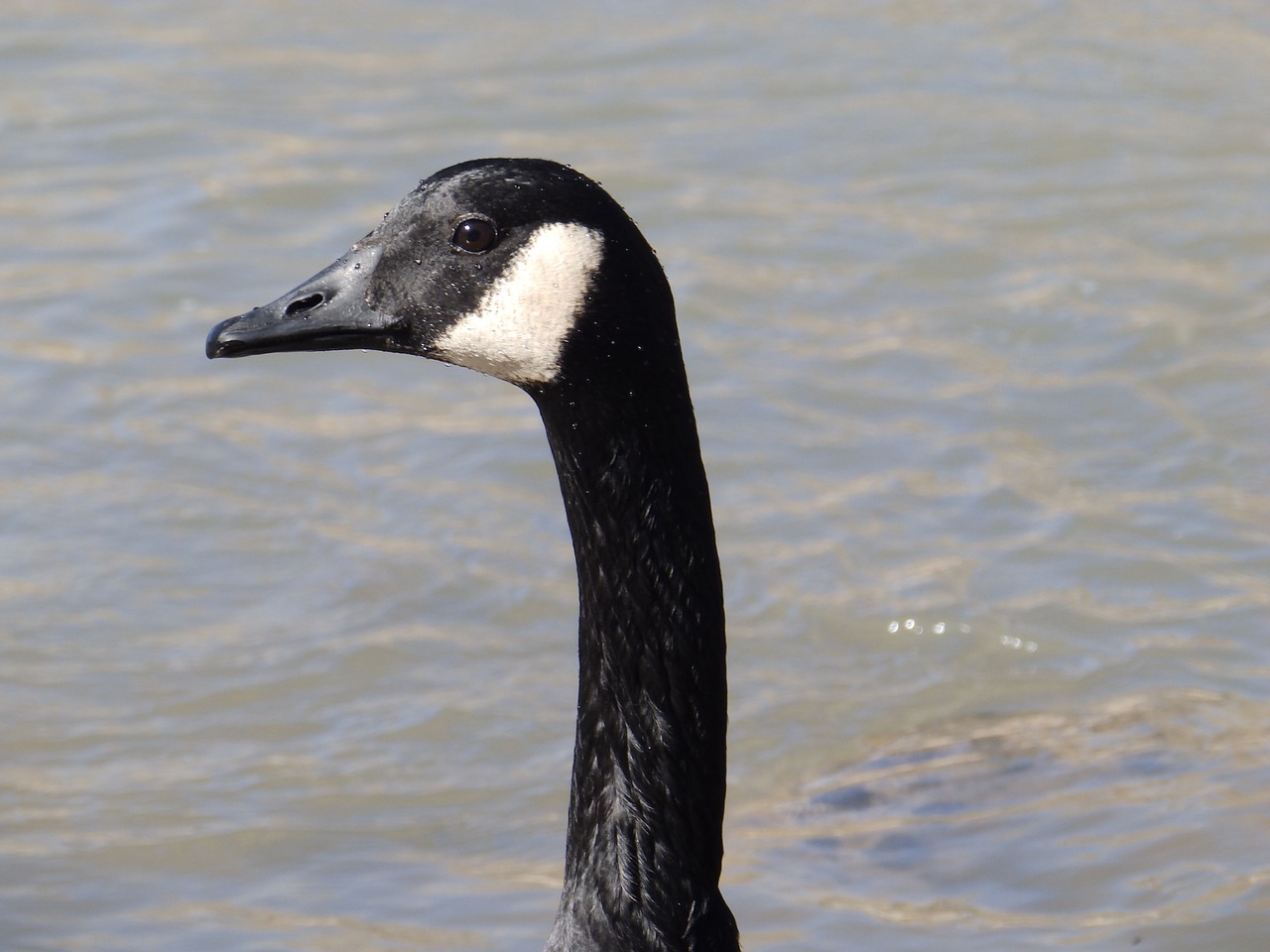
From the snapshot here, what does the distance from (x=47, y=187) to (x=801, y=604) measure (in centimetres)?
564

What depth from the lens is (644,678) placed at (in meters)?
3.84

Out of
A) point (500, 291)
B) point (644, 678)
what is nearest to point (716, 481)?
point (644, 678)

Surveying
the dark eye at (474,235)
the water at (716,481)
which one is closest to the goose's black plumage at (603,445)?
the dark eye at (474,235)

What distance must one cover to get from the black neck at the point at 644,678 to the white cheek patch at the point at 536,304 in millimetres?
92

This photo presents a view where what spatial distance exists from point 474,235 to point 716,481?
14.9 feet

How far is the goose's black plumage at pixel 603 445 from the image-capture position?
3.58 metres

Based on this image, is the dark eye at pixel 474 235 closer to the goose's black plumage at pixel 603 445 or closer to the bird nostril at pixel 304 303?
the goose's black plumage at pixel 603 445

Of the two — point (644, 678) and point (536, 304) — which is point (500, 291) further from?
point (644, 678)

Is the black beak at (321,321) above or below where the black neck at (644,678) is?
above

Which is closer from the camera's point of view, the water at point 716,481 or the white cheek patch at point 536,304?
the white cheek patch at point 536,304

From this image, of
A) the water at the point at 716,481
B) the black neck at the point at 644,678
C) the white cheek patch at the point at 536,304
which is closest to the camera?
the white cheek patch at the point at 536,304

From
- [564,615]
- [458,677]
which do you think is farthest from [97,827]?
[564,615]

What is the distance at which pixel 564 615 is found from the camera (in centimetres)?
727

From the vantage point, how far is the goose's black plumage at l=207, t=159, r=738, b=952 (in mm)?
3584
